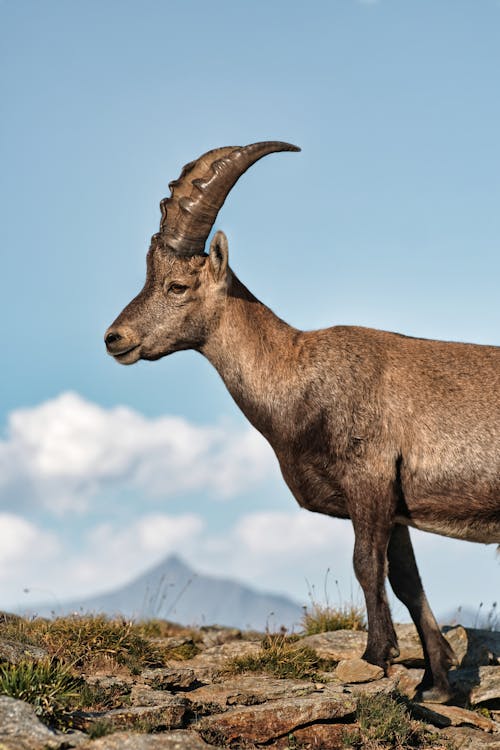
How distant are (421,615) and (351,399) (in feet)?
→ 10.0

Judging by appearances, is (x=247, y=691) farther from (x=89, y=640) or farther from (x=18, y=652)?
(x=89, y=640)

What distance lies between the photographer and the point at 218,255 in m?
11.4

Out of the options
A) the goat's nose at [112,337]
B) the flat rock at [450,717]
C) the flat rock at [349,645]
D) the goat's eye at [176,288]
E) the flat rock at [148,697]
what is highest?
the goat's eye at [176,288]

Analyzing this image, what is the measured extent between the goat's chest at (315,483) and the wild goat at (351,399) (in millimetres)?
15

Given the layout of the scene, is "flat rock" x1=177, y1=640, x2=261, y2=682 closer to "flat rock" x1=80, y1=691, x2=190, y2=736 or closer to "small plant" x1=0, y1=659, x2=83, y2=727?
"flat rock" x1=80, y1=691, x2=190, y2=736

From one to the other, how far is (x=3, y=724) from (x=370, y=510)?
15.6 ft

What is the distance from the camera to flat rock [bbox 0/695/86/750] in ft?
24.6

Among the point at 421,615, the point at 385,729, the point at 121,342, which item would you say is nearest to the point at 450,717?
the point at 421,615

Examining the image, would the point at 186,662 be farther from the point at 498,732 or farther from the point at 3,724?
the point at 3,724

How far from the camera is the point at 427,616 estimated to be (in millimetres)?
11742

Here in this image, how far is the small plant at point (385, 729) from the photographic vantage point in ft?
31.1

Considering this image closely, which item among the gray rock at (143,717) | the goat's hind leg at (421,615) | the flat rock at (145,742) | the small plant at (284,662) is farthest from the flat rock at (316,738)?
the small plant at (284,662)

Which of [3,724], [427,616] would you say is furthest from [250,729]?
[427,616]

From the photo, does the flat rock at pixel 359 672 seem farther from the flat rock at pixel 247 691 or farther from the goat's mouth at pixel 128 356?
the goat's mouth at pixel 128 356
